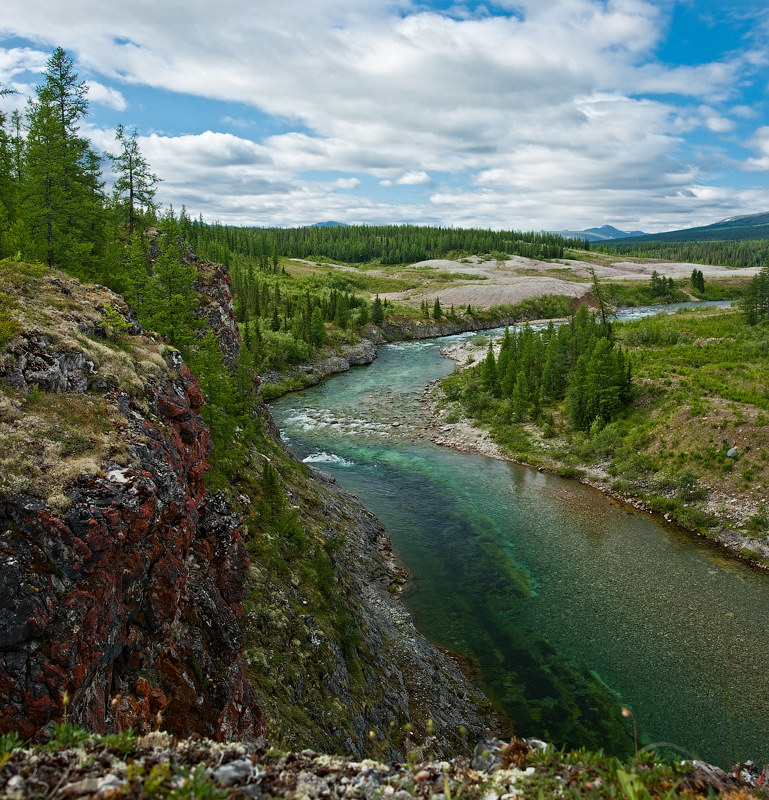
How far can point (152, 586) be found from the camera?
33.9ft

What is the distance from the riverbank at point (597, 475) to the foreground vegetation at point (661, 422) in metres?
0.09

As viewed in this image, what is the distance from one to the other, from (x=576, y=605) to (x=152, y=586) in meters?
21.4

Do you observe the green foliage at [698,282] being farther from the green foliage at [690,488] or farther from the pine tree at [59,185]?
the pine tree at [59,185]

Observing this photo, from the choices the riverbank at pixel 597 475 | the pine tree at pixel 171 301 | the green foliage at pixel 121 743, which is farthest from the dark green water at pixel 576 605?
the pine tree at pixel 171 301

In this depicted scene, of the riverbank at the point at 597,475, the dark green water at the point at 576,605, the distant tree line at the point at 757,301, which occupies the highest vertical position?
the distant tree line at the point at 757,301

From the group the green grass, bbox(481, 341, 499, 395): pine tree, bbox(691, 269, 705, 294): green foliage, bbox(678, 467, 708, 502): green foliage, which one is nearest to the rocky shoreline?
the green grass

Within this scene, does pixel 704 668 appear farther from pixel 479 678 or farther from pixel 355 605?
pixel 355 605

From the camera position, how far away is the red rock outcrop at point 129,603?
24.7 ft

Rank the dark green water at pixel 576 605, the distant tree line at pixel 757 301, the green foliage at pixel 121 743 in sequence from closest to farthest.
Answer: the green foliage at pixel 121 743 < the dark green water at pixel 576 605 < the distant tree line at pixel 757 301

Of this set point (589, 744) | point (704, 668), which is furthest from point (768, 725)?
point (589, 744)

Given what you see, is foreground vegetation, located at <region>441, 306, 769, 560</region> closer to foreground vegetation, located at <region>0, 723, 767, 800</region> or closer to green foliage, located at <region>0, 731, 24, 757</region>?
foreground vegetation, located at <region>0, 723, 767, 800</region>

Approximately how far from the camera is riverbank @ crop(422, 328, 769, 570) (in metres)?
30.2

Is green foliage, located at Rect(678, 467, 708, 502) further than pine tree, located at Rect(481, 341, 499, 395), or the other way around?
pine tree, located at Rect(481, 341, 499, 395)

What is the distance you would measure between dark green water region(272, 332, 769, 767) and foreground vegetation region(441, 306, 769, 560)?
3.15 metres
